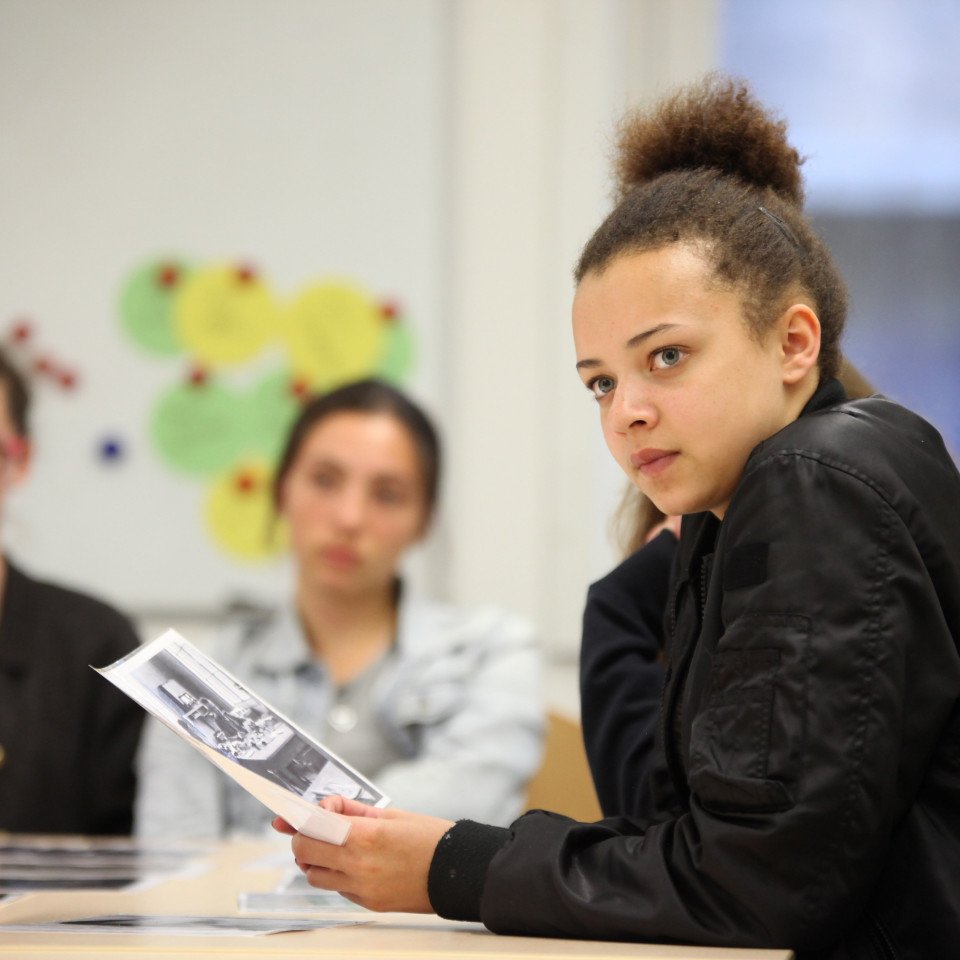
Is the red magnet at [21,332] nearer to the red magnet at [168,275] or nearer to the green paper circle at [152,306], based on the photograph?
the green paper circle at [152,306]

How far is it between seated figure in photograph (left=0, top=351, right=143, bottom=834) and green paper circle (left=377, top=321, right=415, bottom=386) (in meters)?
0.90

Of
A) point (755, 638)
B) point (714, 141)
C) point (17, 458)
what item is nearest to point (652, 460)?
point (755, 638)

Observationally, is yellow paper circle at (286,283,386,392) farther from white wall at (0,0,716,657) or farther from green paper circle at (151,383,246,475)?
green paper circle at (151,383,246,475)

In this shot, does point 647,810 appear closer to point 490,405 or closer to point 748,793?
point 748,793

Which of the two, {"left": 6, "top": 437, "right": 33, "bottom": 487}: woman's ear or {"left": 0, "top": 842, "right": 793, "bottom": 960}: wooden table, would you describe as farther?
{"left": 6, "top": 437, "right": 33, "bottom": 487}: woman's ear

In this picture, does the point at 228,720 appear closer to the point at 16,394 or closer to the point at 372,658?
the point at 372,658

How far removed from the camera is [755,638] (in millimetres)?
810

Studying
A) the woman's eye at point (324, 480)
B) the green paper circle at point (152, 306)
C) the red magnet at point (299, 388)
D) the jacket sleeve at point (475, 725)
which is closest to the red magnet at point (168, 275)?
the green paper circle at point (152, 306)

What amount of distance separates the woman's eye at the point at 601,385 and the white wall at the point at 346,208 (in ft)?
5.77

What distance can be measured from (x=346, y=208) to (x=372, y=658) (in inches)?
46.7

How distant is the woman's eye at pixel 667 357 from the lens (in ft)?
3.00

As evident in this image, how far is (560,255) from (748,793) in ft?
6.98

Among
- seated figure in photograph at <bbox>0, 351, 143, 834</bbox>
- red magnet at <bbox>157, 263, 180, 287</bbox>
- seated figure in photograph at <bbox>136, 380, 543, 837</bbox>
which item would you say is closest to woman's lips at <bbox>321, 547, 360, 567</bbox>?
seated figure in photograph at <bbox>136, 380, 543, 837</bbox>

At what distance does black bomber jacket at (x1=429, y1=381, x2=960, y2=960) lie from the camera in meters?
0.78
